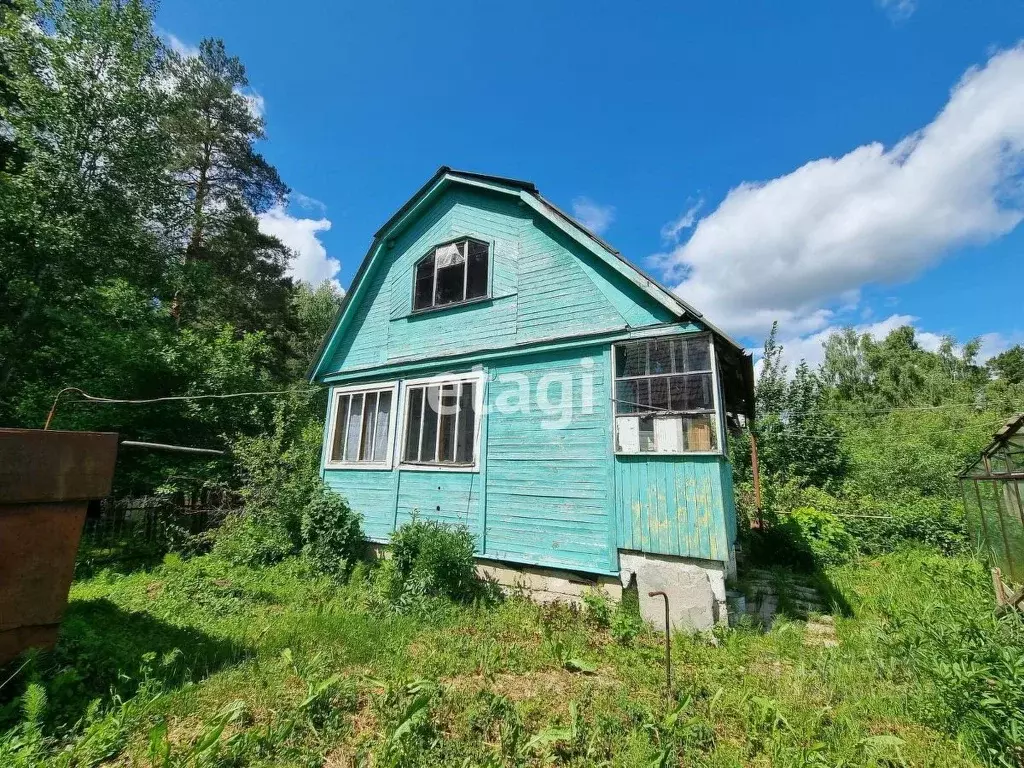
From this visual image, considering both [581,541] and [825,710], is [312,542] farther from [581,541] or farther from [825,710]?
[825,710]

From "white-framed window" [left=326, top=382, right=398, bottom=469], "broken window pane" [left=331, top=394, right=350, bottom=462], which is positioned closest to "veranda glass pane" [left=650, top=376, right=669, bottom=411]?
"white-framed window" [left=326, top=382, right=398, bottom=469]

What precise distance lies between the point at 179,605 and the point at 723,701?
761 centimetres

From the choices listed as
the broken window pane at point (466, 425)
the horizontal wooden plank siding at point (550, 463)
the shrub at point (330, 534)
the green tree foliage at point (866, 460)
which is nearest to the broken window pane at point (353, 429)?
the shrub at point (330, 534)

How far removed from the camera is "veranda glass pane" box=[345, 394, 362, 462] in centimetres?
993

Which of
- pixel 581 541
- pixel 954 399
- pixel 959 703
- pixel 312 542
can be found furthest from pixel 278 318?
pixel 954 399

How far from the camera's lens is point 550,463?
7312mm

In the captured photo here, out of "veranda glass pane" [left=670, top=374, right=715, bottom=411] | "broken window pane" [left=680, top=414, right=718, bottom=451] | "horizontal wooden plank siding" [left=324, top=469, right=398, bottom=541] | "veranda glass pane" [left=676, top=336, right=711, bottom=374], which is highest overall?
"veranda glass pane" [left=676, top=336, right=711, bottom=374]

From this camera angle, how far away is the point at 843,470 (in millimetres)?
15070

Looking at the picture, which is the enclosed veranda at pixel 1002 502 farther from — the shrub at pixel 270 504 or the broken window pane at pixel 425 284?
the shrub at pixel 270 504

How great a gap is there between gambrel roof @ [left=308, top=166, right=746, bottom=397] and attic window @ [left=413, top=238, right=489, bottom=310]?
1.20 meters

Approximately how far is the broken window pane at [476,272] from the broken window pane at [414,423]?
232cm

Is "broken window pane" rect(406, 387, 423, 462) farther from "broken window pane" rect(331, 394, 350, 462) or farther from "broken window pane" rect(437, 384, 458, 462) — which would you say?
"broken window pane" rect(331, 394, 350, 462)

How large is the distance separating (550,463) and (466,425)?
197 cm

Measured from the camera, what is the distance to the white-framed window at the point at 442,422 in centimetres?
830
